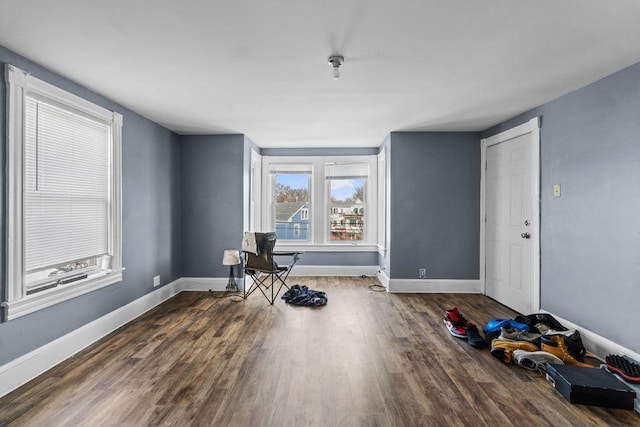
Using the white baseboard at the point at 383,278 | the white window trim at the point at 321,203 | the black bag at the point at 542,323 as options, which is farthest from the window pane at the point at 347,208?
the black bag at the point at 542,323

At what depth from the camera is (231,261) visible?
4492 mm

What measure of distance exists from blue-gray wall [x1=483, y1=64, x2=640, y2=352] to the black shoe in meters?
0.92

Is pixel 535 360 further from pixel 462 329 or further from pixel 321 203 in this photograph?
pixel 321 203

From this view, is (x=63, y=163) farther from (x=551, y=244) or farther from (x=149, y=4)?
(x=551, y=244)

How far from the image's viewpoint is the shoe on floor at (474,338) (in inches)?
114

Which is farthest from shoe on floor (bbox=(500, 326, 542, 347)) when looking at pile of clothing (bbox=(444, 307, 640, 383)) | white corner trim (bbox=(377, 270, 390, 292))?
white corner trim (bbox=(377, 270, 390, 292))

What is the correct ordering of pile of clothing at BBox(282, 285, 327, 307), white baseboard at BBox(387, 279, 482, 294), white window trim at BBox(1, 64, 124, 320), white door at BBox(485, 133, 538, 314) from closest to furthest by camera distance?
white window trim at BBox(1, 64, 124, 320) → white door at BBox(485, 133, 538, 314) → pile of clothing at BBox(282, 285, 327, 307) → white baseboard at BBox(387, 279, 482, 294)

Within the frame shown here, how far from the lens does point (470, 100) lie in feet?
10.7

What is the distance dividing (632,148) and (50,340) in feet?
16.1

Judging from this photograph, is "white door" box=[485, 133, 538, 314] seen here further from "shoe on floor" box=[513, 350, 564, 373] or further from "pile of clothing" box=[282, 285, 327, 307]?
"pile of clothing" box=[282, 285, 327, 307]

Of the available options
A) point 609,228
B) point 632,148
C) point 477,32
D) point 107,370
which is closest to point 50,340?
point 107,370

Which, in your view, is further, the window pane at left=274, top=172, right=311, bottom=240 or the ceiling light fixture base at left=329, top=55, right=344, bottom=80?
the window pane at left=274, top=172, right=311, bottom=240

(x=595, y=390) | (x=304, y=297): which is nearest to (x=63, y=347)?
(x=304, y=297)

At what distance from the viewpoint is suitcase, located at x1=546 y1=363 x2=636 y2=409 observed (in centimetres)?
203
